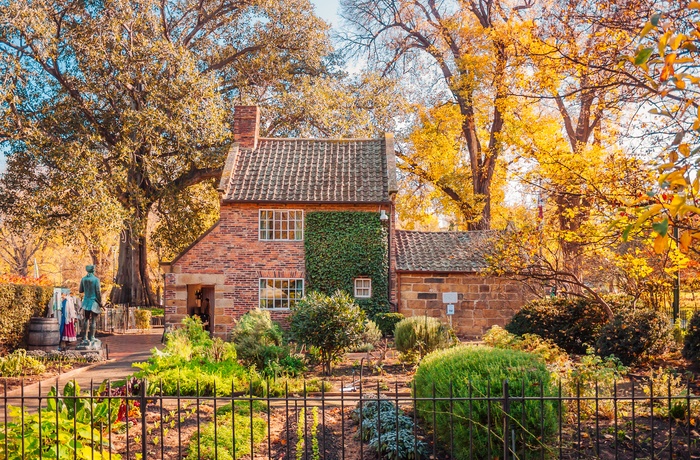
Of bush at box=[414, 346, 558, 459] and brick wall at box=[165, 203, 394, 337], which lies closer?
bush at box=[414, 346, 558, 459]

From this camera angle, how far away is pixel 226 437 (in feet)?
26.3

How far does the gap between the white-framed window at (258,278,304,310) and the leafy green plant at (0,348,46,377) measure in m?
8.52

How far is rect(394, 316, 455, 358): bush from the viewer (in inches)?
595

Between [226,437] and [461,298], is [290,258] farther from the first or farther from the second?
[226,437]

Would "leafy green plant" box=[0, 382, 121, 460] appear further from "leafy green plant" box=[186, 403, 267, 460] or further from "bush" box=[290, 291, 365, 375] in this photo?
"bush" box=[290, 291, 365, 375]

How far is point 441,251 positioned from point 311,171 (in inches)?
223

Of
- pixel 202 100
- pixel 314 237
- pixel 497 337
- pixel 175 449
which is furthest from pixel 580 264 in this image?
pixel 202 100

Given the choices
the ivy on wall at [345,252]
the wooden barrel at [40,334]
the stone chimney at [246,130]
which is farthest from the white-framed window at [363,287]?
the wooden barrel at [40,334]

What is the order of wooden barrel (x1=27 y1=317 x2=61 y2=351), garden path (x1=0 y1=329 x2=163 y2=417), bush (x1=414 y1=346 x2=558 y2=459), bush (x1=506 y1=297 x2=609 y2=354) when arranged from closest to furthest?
bush (x1=414 y1=346 x2=558 y2=459)
garden path (x1=0 y1=329 x2=163 y2=417)
bush (x1=506 y1=297 x2=609 y2=354)
wooden barrel (x1=27 y1=317 x2=61 y2=351)

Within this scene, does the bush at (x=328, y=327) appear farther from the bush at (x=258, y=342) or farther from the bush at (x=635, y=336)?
the bush at (x=635, y=336)

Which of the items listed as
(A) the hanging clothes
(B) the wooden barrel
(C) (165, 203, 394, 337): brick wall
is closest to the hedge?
(B) the wooden barrel

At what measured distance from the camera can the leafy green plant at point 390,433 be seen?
7.43 metres

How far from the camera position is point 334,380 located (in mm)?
13125

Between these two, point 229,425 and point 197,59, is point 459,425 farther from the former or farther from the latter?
point 197,59
